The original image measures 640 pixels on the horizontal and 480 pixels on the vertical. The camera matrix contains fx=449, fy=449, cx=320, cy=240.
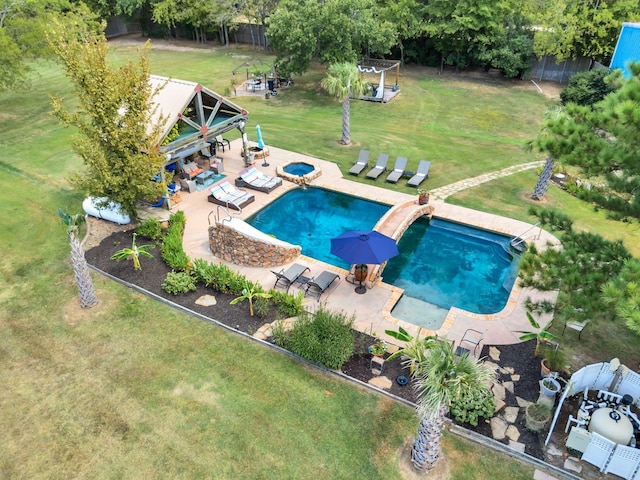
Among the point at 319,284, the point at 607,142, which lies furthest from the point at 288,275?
the point at 607,142

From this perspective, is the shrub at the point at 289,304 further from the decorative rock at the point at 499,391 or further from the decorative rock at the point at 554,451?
the decorative rock at the point at 554,451

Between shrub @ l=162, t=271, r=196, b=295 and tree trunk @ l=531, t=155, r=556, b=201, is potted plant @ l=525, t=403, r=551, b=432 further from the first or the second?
tree trunk @ l=531, t=155, r=556, b=201

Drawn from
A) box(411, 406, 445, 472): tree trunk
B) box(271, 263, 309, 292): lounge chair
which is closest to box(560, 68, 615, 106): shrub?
box(271, 263, 309, 292): lounge chair

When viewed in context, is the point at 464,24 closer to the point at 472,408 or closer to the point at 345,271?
the point at 345,271

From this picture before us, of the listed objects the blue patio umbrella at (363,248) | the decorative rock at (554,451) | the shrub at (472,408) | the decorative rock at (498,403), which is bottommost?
the decorative rock at (498,403)

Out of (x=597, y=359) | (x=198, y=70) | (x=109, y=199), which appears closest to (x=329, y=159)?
(x=109, y=199)

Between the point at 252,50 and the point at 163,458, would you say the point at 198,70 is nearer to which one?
the point at 252,50

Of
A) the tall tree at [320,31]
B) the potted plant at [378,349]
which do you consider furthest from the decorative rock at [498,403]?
the tall tree at [320,31]
